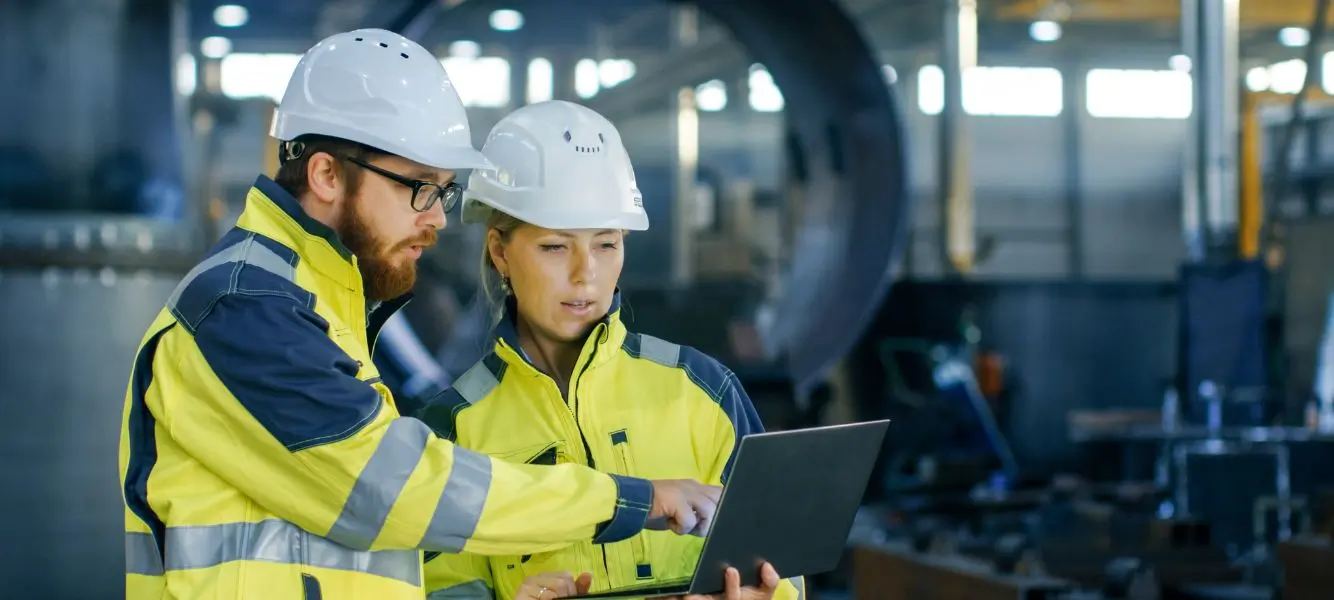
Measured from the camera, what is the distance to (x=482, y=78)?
15.1 metres

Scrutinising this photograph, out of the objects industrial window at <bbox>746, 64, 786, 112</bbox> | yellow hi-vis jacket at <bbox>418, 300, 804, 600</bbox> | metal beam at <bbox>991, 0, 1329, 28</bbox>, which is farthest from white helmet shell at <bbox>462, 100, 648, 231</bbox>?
metal beam at <bbox>991, 0, 1329, 28</bbox>

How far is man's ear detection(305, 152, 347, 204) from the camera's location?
5.98ft

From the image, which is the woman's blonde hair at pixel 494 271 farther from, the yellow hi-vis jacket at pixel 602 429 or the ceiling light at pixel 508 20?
the ceiling light at pixel 508 20

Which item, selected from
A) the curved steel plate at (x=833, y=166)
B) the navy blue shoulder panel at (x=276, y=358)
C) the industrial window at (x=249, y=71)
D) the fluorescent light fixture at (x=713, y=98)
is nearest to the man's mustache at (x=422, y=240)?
the navy blue shoulder panel at (x=276, y=358)

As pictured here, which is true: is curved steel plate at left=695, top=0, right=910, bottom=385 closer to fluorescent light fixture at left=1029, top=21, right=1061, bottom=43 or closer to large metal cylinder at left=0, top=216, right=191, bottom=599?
large metal cylinder at left=0, top=216, right=191, bottom=599

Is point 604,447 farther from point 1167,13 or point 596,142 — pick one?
point 1167,13

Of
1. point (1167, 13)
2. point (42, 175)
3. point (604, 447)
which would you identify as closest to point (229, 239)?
point (604, 447)

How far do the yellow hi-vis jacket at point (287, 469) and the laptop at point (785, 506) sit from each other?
0.39 feet

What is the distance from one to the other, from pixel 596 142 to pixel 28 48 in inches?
87.5

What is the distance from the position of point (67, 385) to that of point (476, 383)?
1994 mm

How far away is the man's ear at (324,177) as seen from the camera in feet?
5.98

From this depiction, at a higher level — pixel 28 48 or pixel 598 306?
pixel 28 48

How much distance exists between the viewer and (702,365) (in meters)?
2.14

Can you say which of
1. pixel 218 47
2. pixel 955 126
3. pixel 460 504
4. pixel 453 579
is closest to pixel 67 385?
pixel 453 579
